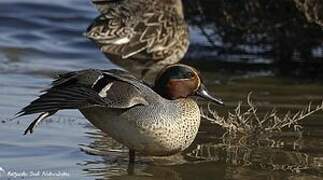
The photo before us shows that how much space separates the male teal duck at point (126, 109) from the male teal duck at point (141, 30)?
3479 millimetres

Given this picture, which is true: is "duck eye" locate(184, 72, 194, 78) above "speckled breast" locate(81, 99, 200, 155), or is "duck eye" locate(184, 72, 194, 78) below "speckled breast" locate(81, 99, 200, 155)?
above

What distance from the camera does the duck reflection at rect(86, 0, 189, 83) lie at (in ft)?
33.1

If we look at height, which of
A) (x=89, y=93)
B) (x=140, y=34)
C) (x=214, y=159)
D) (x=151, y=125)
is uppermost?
(x=140, y=34)

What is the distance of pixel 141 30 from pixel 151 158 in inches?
133

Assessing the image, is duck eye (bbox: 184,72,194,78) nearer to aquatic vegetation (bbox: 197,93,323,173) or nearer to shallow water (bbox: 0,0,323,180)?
aquatic vegetation (bbox: 197,93,323,173)

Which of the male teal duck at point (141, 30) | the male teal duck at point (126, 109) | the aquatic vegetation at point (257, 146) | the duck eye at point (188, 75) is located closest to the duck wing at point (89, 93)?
the male teal duck at point (126, 109)

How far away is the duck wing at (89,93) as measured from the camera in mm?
6227

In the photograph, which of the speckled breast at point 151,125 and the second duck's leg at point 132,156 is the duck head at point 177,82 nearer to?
the speckled breast at point 151,125

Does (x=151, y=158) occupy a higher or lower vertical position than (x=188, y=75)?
lower

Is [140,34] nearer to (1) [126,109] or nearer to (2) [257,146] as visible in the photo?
(2) [257,146]

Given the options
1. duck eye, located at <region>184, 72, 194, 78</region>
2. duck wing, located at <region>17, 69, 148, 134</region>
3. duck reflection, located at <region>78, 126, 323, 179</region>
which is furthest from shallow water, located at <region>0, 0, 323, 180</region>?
duck eye, located at <region>184, 72, 194, 78</region>

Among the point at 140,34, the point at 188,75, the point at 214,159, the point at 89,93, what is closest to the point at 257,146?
the point at 214,159

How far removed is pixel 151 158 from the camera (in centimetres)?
711

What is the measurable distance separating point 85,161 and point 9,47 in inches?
215
